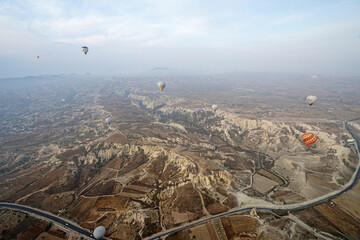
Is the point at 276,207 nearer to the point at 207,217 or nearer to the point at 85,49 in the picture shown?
the point at 207,217

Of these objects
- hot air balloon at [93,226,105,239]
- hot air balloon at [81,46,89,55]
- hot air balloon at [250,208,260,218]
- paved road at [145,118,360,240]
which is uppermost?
hot air balloon at [81,46,89,55]

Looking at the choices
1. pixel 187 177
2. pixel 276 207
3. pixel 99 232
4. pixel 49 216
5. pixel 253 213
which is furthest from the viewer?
pixel 187 177

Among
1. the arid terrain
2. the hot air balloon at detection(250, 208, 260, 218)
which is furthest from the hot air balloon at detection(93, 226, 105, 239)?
the hot air balloon at detection(250, 208, 260, 218)

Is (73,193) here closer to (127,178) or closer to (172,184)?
(127,178)

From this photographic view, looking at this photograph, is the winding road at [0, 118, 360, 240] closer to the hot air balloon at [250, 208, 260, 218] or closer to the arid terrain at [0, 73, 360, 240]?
the arid terrain at [0, 73, 360, 240]

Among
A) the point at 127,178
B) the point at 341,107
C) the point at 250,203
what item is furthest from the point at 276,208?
the point at 341,107

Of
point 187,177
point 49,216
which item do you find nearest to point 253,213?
point 187,177

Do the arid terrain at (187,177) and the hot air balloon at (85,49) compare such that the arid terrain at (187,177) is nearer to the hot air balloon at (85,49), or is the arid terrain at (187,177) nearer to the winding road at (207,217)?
the winding road at (207,217)

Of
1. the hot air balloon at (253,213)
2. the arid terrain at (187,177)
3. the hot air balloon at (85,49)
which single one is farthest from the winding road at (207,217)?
the hot air balloon at (85,49)
